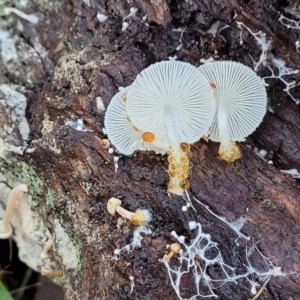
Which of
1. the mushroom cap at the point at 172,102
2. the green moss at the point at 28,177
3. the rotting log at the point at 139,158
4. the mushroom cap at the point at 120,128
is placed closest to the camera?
the mushroom cap at the point at 172,102

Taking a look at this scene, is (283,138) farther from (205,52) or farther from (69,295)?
(69,295)

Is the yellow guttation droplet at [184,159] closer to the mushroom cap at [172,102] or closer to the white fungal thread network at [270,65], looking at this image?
the mushroom cap at [172,102]

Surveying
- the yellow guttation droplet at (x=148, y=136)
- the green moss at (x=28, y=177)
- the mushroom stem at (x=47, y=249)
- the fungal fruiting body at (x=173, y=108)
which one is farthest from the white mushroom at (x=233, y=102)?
the mushroom stem at (x=47, y=249)

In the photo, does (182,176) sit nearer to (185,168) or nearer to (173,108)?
(185,168)

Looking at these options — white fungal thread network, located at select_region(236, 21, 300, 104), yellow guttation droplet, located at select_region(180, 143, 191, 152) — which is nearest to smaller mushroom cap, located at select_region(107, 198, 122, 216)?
yellow guttation droplet, located at select_region(180, 143, 191, 152)

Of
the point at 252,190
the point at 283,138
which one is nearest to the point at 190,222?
the point at 252,190

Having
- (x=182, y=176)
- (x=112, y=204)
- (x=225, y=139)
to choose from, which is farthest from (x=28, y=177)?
(x=225, y=139)
